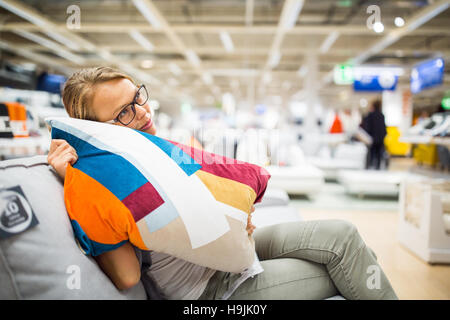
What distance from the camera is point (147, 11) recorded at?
5.41 meters

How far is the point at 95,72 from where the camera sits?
2.89ft

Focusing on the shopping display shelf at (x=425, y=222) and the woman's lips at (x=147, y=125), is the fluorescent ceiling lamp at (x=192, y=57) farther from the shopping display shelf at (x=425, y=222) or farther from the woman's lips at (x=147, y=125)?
the woman's lips at (x=147, y=125)

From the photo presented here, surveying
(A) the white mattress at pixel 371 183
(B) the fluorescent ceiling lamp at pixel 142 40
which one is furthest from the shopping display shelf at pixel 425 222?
(B) the fluorescent ceiling lamp at pixel 142 40

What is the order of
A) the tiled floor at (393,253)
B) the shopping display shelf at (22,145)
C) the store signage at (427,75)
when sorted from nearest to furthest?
the tiled floor at (393,253), the shopping display shelf at (22,145), the store signage at (427,75)

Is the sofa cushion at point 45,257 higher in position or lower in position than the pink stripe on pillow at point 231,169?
lower

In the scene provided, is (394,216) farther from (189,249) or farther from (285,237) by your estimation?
(189,249)

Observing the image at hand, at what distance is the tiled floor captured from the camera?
1.21 m

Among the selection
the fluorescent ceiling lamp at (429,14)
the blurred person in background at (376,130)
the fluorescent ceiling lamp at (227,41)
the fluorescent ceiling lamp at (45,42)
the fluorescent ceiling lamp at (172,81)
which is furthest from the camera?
the fluorescent ceiling lamp at (172,81)

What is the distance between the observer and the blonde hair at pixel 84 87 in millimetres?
874

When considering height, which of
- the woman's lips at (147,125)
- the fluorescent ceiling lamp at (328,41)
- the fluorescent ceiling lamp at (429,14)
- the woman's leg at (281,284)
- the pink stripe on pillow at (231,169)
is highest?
the fluorescent ceiling lamp at (328,41)

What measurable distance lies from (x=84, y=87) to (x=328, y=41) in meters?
8.07

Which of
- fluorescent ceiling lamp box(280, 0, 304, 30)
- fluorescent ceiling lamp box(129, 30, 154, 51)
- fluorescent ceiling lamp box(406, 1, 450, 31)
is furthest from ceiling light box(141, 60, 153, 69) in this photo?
fluorescent ceiling lamp box(406, 1, 450, 31)

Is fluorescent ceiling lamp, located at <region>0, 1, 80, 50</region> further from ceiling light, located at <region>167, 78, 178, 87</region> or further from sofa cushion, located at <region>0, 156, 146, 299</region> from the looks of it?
ceiling light, located at <region>167, 78, 178, 87</region>

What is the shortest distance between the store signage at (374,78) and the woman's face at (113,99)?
8641mm
